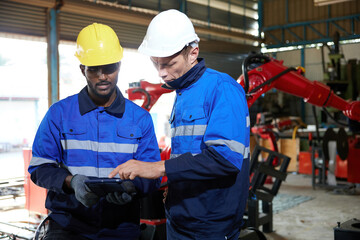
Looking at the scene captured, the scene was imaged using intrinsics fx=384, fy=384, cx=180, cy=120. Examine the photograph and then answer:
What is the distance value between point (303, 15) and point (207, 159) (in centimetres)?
1530

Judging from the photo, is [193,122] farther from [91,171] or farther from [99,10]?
[99,10]

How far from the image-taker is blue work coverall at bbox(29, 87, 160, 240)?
7.27 ft

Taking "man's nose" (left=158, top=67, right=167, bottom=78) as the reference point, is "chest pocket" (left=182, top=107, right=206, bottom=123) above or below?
below

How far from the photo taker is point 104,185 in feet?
6.18

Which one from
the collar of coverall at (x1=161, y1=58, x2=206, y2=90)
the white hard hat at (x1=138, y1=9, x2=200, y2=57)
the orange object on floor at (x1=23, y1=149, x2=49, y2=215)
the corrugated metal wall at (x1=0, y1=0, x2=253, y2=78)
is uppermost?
the corrugated metal wall at (x1=0, y1=0, x2=253, y2=78)

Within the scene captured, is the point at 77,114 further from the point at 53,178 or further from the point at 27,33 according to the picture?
the point at 27,33

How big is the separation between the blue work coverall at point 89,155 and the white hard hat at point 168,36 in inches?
21.8

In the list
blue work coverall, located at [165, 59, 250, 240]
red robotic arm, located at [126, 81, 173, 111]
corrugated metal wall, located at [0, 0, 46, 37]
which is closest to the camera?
blue work coverall, located at [165, 59, 250, 240]

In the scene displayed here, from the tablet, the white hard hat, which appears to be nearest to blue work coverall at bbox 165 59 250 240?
the white hard hat

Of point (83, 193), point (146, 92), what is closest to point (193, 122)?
point (83, 193)

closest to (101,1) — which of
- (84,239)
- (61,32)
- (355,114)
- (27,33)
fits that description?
(61,32)

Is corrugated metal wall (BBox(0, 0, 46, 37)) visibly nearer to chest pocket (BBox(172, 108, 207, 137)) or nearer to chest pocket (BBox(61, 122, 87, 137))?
chest pocket (BBox(61, 122, 87, 137))

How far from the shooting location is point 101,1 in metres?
9.55

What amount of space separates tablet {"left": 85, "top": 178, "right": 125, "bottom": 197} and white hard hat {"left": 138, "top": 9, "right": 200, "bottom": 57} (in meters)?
0.65
